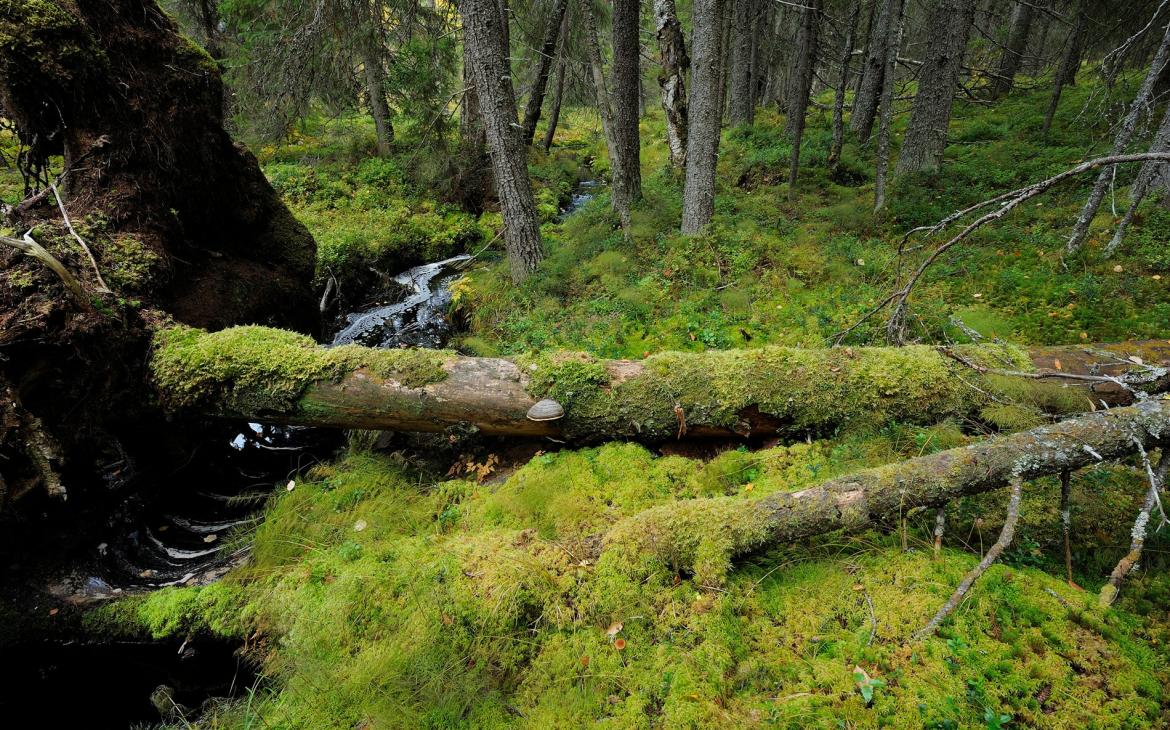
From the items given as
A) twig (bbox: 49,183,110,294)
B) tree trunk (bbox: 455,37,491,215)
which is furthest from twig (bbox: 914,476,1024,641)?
tree trunk (bbox: 455,37,491,215)

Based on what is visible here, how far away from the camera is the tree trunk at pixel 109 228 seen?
149 inches

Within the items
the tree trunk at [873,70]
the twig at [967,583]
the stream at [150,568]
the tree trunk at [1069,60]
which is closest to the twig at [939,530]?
the twig at [967,583]

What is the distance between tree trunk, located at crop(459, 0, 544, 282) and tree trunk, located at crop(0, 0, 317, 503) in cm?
342

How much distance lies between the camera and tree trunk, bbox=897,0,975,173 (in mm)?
8562

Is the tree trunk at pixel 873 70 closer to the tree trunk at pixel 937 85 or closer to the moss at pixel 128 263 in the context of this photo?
the tree trunk at pixel 937 85

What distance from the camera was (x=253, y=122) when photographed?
12.0m

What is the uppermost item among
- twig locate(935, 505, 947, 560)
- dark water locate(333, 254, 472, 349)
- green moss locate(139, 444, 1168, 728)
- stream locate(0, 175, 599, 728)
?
twig locate(935, 505, 947, 560)

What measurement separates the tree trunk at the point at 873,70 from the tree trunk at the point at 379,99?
11652 mm

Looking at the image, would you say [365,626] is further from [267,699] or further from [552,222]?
[552,222]

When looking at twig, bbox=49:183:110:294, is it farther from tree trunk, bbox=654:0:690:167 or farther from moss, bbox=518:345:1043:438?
tree trunk, bbox=654:0:690:167

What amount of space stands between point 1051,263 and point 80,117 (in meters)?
11.3

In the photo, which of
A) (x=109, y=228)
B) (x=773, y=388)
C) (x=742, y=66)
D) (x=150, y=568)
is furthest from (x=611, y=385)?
(x=742, y=66)

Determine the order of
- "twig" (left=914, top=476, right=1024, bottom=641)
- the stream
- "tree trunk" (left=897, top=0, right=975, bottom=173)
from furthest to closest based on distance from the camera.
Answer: "tree trunk" (left=897, top=0, right=975, bottom=173) < the stream < "twig" (left=914, top=476, right=1024, bottom=641)

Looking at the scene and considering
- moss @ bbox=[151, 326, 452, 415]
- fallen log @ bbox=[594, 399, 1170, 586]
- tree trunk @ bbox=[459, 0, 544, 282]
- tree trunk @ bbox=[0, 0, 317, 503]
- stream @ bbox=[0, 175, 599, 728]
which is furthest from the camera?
tree trunk @ bbox=[459, 0, 544, 282]
